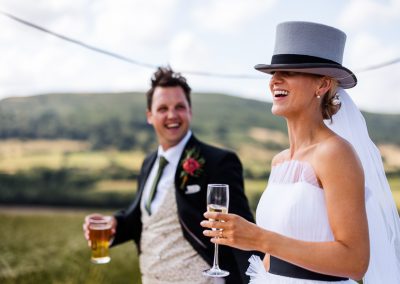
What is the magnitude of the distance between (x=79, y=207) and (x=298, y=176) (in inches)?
514

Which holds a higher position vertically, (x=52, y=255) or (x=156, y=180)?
(x=156, y=180)

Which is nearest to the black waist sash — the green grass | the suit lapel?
the suit lapel

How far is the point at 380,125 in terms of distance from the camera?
792 inches

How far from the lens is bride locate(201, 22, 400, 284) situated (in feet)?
8.08

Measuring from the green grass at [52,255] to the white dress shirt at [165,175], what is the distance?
432cm

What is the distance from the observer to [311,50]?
2842 millimetres

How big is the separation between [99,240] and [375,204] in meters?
2.39

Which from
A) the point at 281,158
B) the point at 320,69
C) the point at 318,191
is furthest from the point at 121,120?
the point at 318,191

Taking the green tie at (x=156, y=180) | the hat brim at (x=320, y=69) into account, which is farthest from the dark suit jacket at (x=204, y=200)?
the hat brim at (x=320, y=69)

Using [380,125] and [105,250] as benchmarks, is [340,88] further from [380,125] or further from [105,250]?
[380,125]

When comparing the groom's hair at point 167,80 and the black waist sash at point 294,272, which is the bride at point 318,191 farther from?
the groom's hair at point 167,80

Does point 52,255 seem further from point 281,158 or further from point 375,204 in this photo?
point 375,204

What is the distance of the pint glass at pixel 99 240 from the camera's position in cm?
Result: 448

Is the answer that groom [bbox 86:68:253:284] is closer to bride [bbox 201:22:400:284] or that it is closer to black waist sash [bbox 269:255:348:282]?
black waist sash [bbox 269:255:348:282]
